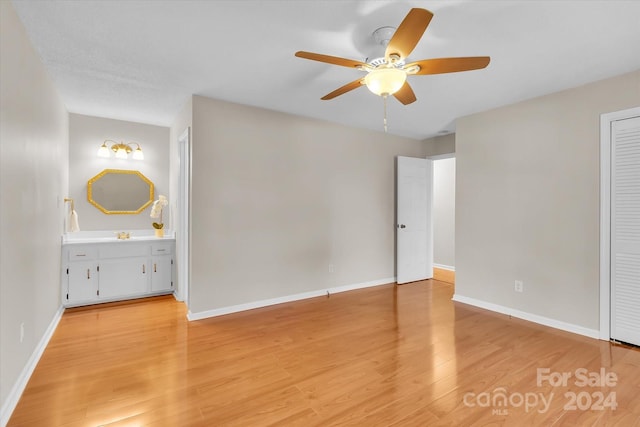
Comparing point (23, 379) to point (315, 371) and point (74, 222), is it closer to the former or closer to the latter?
point (315, 371)

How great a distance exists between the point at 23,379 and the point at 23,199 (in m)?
1.23

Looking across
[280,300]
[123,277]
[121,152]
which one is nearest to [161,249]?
[123,277]

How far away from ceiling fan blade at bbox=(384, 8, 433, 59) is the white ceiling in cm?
30

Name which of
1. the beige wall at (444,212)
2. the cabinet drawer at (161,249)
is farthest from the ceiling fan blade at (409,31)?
the beige wall at (444,212)

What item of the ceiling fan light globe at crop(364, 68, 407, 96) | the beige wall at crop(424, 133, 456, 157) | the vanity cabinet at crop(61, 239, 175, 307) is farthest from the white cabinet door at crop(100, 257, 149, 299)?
the beige wall at crop(424, 133, 456, 157)

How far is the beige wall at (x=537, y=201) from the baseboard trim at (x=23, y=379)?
4.32 m

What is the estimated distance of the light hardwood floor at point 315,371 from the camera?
1.85m

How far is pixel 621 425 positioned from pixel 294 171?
3.56 metres

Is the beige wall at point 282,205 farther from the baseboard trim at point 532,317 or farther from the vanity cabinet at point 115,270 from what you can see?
the baseboard trim at point 532,317

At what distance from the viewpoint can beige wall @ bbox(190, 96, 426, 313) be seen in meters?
3.45

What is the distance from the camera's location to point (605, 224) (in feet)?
9.43

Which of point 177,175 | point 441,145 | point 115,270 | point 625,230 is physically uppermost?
point 441,145

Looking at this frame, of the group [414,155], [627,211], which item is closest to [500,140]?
[627,211]

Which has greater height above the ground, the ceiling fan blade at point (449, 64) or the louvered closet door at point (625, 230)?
the ceiling fan blade at point (449, 64)
